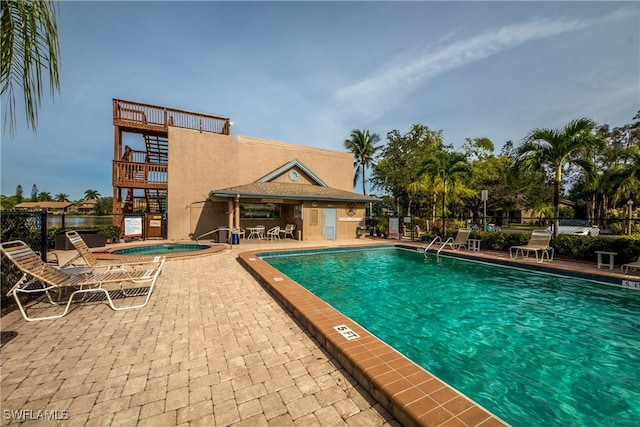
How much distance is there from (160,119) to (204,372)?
16.4 m

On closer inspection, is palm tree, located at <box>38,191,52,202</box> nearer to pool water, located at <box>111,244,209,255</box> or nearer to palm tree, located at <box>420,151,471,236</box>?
pool water, located at <box>111,244,209,255</box>

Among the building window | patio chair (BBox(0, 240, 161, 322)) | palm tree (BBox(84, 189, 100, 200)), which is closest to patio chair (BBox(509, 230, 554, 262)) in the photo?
patio chair (BBox(0, 240, 161, 322))

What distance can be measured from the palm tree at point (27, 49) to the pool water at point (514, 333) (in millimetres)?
4625

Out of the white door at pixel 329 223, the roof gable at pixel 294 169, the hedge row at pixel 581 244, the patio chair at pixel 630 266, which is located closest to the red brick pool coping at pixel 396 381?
the patio chair at pixel 630 266

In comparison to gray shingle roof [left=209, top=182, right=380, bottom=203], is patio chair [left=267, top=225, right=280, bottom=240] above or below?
below

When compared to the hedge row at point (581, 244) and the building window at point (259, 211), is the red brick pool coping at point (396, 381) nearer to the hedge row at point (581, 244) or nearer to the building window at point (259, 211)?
the hedge row at point (581, 244)

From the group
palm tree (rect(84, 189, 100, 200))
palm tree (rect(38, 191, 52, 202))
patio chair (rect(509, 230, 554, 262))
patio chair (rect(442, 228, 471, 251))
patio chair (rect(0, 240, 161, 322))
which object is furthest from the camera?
palm tree (rect(84, 189, 100, 200))

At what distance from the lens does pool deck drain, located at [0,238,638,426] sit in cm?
213

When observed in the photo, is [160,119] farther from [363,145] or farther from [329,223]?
[363,145]

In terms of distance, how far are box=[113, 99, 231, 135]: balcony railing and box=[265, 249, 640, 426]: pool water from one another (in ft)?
40.0

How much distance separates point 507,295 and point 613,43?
999 cm

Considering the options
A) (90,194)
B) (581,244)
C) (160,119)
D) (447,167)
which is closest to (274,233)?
(160,119)

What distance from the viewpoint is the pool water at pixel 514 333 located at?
284 cm

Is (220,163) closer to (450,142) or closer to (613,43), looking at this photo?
(613,43)
